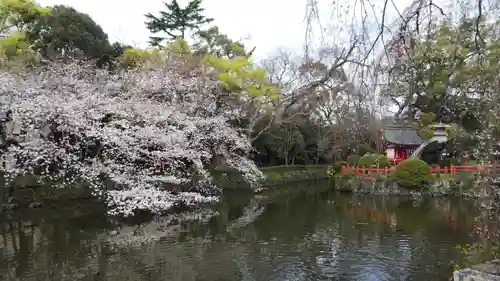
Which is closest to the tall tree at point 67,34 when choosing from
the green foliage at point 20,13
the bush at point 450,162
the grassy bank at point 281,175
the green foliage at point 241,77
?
the green foliage at point 20,13

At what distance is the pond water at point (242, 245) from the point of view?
6566mm

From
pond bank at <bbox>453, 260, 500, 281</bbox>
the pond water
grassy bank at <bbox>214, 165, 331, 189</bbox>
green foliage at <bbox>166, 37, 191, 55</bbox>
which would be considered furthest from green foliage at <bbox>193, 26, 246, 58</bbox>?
pond bank at <bbox>453, 260, 500, 281</bbox>

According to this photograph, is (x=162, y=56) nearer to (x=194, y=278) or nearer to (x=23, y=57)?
(x=23, y=57)

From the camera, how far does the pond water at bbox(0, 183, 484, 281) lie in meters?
6.57

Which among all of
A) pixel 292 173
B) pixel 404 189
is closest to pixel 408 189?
pixel 404 189

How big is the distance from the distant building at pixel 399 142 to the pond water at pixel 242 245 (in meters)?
10.2

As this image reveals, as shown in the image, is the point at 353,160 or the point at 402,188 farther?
the point at 353,160

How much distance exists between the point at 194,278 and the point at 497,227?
410 centimetres

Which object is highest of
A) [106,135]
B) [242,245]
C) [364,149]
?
[364,149]

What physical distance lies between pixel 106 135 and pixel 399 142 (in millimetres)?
17279

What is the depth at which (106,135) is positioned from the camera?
10.9m

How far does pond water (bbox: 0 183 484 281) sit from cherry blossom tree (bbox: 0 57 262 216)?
102 cm

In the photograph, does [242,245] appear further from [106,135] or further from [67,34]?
[67,34]

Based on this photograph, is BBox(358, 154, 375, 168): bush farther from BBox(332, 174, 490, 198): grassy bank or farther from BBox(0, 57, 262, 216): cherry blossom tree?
BBox(0, 57, 262, 216): cherry blossom tree
